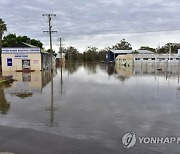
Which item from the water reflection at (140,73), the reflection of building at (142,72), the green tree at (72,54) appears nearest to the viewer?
the water reflection at (140,73)

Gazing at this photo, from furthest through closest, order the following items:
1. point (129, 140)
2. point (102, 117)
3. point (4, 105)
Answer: point (4, 105)
point (102, 117)
point (129, 140)

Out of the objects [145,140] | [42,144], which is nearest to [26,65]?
[42,144]

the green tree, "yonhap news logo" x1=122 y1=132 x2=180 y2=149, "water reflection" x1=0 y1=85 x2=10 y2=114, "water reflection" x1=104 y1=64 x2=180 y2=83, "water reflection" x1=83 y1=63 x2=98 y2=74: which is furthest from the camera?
the green tree

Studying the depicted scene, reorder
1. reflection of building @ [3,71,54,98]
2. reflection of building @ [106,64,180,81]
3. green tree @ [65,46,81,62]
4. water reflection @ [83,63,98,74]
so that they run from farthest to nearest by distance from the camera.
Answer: green tree @ [65,46,81,62], water reflection @ [83,63,98,74], reflection of building @ [106,64,180,81], reflection of building @ [3,71,54,98]

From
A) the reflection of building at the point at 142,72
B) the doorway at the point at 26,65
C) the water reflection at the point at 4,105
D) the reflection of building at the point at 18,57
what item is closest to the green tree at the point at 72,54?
the reflection of building at the point at 142,72

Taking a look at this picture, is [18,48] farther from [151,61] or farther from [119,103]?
[151,61]

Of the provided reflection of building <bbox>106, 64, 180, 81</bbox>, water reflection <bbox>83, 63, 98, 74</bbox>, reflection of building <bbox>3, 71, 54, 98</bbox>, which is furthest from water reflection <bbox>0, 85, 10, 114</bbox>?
water reflection <bbox>83, 63, 98, 74</bbox>

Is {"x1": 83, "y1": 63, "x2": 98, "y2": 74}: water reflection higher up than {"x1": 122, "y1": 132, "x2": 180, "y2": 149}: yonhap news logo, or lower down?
higher up

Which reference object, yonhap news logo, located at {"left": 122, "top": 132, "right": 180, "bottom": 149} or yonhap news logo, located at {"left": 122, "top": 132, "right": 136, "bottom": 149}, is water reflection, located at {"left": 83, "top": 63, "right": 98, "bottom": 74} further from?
yonhap news logo, located at {"left": 122, "top": 132, "right": 180, "bottom": 149}

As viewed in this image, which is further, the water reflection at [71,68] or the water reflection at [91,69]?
the water reflection at [71,68]

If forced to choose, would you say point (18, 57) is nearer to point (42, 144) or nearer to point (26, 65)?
point (26, 65)

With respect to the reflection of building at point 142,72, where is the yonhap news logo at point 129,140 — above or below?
below

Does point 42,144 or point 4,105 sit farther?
point 4,105

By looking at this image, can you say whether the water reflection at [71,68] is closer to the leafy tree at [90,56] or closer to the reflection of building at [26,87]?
the reflection of building at [26,87]
